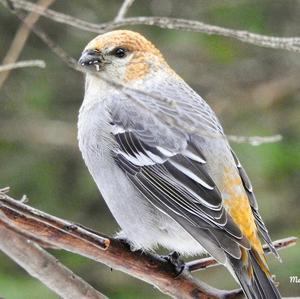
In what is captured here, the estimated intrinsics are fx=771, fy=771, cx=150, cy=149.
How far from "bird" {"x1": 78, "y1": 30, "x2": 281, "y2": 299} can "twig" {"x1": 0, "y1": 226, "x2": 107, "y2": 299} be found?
0.80 m

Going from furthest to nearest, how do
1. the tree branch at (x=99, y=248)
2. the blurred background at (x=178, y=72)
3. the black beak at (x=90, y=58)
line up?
the blurred background at (x=178, y=72) → the black beak at (x=90, y=58) → the tree branch at (x=99, y=248)

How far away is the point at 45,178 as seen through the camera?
7.52 meters

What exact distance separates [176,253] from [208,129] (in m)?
0.72

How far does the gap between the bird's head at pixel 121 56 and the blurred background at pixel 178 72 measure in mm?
2527

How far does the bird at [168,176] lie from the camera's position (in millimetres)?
3951

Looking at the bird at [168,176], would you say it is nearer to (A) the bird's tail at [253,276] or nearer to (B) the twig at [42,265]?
(A) the bird's tail at [253,276]

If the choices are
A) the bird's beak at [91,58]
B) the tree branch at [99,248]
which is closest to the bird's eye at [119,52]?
the bird's beak at [91,58]

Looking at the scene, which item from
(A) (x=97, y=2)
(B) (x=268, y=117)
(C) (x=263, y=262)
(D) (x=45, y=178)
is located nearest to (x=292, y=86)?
(B) (x=268, y=117)

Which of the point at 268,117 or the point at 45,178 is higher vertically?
the point at 268,117

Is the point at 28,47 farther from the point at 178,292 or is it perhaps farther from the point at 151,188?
the point at 178,292

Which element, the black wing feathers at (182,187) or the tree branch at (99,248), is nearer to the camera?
the tree branch at (99,248)

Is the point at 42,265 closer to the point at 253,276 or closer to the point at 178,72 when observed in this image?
the point at 253,276

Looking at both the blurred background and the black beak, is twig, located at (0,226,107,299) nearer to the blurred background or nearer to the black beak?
the black beak

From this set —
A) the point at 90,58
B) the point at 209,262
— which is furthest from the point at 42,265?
the point at 90,58
